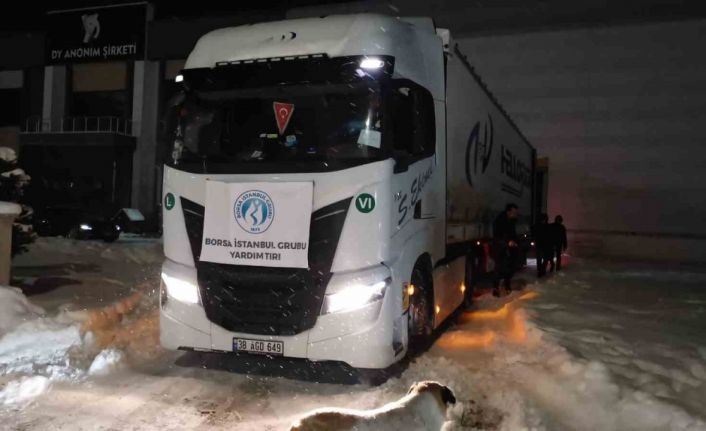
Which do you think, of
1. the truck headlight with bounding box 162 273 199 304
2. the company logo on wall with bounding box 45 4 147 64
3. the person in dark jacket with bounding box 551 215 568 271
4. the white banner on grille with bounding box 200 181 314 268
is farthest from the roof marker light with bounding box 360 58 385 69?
the company logo on wall with bounding box 45 4 147 64

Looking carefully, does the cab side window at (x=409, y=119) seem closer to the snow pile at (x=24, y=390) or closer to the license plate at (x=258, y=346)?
the license plate at (x=258, y=346)

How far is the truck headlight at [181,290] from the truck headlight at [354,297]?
128 centimetres

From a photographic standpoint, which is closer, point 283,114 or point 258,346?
point 258,346

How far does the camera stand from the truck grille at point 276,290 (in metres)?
5.13

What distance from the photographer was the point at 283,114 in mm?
5578

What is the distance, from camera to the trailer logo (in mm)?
8844

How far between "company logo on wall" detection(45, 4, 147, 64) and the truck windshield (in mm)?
28152

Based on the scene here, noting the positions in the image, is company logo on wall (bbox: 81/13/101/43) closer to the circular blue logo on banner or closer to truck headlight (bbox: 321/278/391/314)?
the circular blue logo on banner

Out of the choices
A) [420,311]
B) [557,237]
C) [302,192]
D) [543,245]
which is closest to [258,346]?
[302,192]

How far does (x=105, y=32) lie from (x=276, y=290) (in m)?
30.8

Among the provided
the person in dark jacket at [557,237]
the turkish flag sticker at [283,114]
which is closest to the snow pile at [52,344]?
the turkish flag sticker at [283,114]

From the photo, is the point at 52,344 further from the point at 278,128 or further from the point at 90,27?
the point at 90,27

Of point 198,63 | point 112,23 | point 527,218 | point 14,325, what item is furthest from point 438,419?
point 112,23

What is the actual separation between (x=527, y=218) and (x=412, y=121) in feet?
42.2
